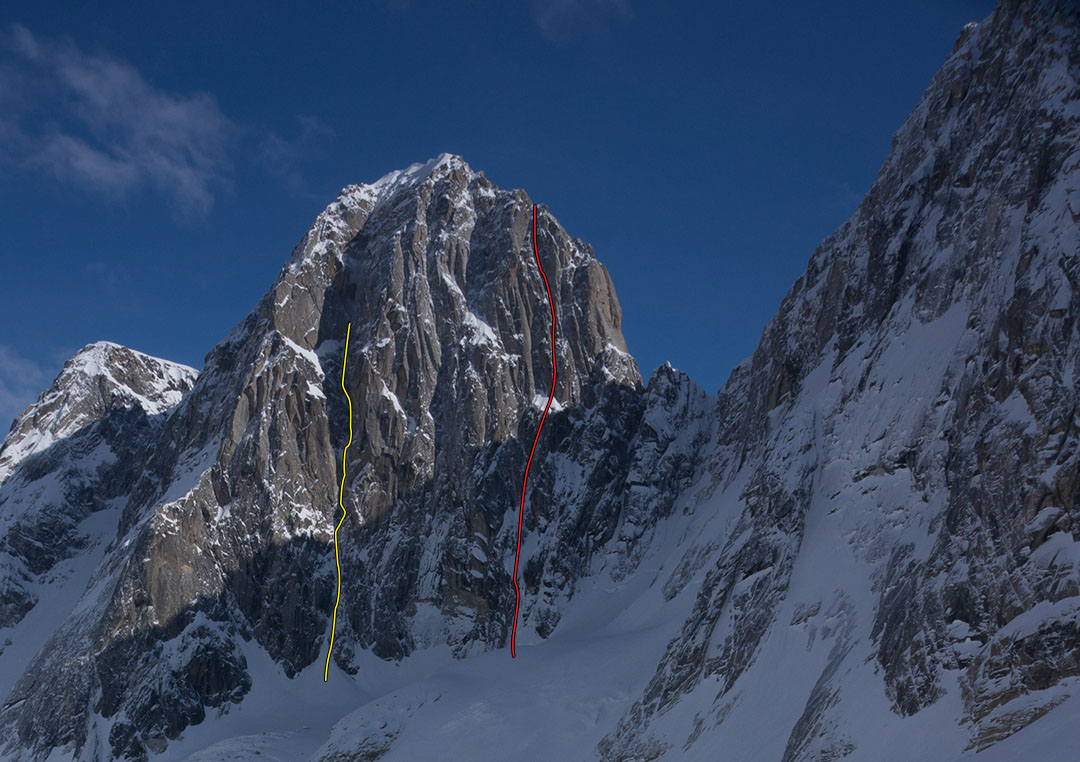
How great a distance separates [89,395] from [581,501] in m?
92.2

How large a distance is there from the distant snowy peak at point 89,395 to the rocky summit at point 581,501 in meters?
0.60

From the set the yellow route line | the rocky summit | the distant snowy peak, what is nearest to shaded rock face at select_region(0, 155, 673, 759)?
the rocky summit

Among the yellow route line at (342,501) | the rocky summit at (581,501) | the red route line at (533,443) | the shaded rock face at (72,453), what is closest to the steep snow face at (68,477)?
the shaded rock face at (72,453)

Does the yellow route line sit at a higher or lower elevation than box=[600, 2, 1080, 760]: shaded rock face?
higher

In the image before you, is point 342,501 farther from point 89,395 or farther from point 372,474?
point 89,395

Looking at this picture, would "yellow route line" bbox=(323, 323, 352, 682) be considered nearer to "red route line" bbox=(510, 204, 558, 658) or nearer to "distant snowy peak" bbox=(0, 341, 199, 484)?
"red route line" bbox=(510, 204, 558, 658)

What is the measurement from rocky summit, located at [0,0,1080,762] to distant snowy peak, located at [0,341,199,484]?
1.97 feet

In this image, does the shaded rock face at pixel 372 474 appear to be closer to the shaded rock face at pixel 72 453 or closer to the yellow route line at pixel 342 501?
the yellow route line at pixel 342 501

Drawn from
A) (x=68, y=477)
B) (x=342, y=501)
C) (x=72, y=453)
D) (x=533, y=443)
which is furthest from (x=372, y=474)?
(x=72, y=453)

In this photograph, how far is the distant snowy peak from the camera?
6412 inches

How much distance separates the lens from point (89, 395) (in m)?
168

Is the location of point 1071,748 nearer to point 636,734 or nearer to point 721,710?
point 721,710

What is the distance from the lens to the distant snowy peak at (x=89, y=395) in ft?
534

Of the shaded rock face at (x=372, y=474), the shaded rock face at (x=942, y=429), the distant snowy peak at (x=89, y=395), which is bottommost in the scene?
the shaded rock face at (x=942, y=429)
